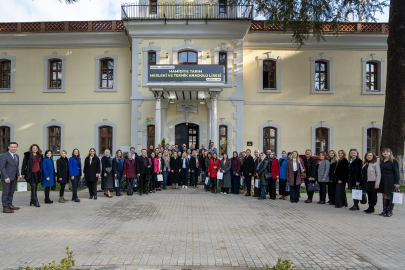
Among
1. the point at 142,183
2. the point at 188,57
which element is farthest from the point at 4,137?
the point at 188,57

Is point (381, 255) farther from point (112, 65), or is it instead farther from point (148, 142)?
point (112, 65)

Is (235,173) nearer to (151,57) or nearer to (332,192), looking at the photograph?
(332,192)

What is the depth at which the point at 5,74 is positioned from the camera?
19672 millimetres

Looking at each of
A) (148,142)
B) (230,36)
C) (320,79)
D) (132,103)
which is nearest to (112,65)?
(132,103)

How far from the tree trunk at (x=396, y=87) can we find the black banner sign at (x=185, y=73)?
26.7 feet

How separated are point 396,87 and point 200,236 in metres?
12.3

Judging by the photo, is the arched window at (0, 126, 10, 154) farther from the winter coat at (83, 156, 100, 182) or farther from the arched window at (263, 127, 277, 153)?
the arched window at (263, 127, 277, 153)

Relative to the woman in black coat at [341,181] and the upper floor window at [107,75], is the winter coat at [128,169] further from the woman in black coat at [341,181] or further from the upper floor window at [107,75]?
the upper floor window at [107,75]

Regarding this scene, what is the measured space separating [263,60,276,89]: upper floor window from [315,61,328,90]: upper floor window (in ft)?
9.50

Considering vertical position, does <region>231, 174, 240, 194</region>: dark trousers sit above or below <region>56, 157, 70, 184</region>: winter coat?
below

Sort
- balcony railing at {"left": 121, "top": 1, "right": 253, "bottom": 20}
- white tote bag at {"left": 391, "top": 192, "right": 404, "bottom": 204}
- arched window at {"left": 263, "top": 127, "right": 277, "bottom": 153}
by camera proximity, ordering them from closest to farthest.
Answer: white tote bag at {"left": 391, "top": 192, "right": 404, "bottom": 204}, balcony railing at {"left": 121, "top": 1, "right": 253, "bottom": 20}, arched window at {"left": 263, "top": 127, "right": 277, "bottom": 153}

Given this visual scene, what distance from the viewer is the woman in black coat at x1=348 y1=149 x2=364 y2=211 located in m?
9.20

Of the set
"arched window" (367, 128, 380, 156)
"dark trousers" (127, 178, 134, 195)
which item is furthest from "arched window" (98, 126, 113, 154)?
"arched window" (367, 128, 380, 156)

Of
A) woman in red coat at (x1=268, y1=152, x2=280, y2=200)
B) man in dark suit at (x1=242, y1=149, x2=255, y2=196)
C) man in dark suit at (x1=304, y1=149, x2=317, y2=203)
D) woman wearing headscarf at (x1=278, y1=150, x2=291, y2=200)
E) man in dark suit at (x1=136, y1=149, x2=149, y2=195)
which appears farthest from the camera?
man in dark suit at (x1=242, y1=149, x2=255, y2=196)
